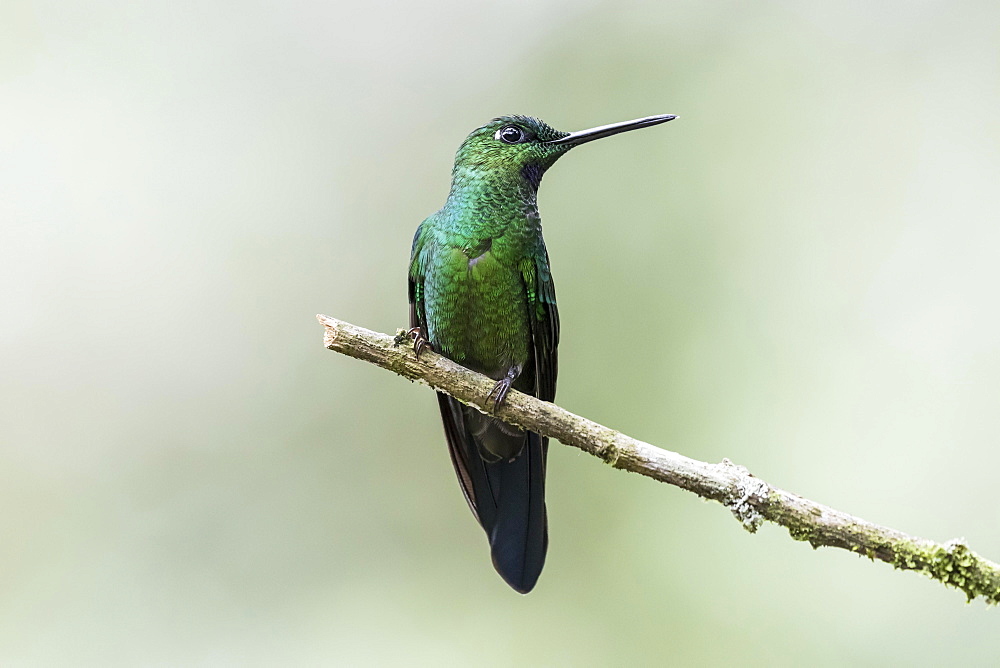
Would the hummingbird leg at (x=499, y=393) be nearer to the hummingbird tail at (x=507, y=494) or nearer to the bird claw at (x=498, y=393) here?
the bird claw at (x=498, y=393)

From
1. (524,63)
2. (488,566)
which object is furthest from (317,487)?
(524,63)

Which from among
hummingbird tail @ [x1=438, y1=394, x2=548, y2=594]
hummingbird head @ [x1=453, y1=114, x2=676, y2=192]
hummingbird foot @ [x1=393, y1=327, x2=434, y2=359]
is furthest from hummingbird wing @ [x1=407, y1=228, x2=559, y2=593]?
hummingbird foot @ [x1=393, y1=327, x2=434, y2=359]

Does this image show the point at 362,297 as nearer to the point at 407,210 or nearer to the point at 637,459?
the point at 407,210

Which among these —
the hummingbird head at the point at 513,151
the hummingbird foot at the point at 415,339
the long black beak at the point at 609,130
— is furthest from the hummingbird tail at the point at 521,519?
the long black beak at the point at 609,130

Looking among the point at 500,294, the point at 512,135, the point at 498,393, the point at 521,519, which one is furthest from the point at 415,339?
the point at 512,135

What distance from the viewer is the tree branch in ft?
7.97

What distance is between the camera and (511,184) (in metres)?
3.61

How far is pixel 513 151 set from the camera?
3.71 metres

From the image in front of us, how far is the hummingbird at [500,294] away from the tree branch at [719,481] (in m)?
0.21

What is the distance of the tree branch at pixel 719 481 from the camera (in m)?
2.43

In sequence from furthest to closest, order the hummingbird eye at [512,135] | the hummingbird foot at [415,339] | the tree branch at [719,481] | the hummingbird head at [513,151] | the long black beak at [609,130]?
the hummingbird eye at [512,135] < the hummingbird head at [513,151] < the long black beak at [609,130] < the hummingbird foot at [415,339] < the tree branch at [719,481]

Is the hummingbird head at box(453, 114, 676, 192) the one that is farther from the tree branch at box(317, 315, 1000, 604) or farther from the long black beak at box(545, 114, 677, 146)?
the tree branch at box(317, 315, 1000, 604)

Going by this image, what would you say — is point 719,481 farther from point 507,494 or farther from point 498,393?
point 507,494

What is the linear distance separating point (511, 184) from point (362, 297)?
259cm
